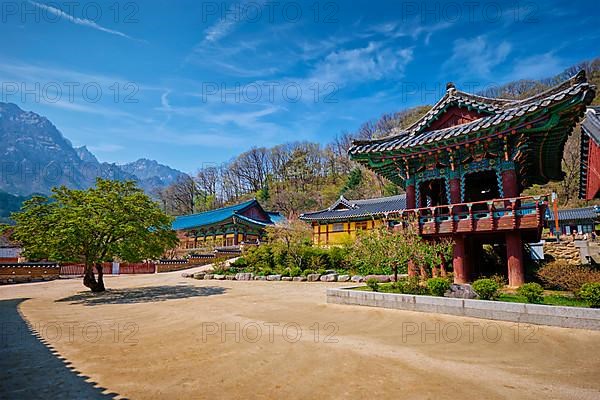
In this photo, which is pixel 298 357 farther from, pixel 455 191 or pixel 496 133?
pixel 496 133

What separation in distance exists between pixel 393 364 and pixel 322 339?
2070mm

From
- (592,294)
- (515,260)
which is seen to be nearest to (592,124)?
(515,260)

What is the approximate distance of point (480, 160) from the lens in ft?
45.0

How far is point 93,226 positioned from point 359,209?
27.3 m

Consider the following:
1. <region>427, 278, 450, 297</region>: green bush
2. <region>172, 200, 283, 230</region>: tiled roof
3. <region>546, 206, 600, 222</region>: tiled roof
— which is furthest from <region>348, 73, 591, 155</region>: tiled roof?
<region>172, 200, 283, 230</region>: tiled roof

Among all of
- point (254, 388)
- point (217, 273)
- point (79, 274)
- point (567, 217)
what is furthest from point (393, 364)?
point (567, 217)

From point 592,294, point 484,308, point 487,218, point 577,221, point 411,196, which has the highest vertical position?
point 411,196

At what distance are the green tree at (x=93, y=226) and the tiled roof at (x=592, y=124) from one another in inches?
708

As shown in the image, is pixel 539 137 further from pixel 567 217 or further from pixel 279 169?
pixel 279 169

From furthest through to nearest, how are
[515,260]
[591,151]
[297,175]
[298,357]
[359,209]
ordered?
1. [297,175]
2. [359,209]
3. [591,151]
4. [515,260]
5. [298,357]

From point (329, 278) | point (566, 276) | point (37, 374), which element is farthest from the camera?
point (329, 278)

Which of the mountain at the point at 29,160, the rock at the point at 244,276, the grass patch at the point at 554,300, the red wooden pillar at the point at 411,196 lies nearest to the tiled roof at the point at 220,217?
the rock at the point at 244,276

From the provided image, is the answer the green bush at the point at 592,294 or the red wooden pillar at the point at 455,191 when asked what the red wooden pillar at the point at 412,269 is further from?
the green bush at the point at 592,294

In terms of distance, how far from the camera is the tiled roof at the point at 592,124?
11530 millimetres
